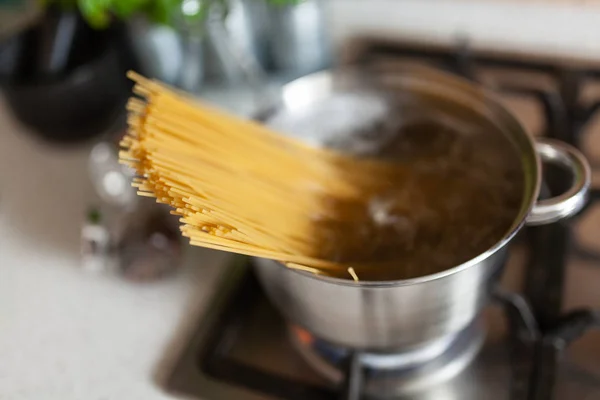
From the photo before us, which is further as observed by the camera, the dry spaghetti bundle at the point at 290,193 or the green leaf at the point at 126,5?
the green leaf at the point at 126,5

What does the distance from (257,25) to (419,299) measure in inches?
21.4

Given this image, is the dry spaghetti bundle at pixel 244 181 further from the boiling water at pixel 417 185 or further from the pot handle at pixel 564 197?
the pot handle at pixel 564 197

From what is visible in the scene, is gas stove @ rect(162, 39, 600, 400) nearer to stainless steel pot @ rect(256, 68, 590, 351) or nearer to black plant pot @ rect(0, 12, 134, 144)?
stainless steel pot @ rect(256, 68, 590, 351)

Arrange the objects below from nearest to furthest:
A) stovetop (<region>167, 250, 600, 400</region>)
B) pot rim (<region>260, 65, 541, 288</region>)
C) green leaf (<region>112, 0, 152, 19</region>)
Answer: pot rim (<region>260, 65, 541, 288</region>) < stovetop (<region>167, 250, 600, 400</region>) < green leaf (<region>112, 0, 152, 19</region>)

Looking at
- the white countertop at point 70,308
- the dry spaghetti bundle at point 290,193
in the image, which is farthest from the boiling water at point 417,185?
the white countertop at point 70,308

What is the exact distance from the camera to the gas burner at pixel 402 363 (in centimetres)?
62

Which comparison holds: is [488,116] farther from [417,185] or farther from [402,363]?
[402,363]

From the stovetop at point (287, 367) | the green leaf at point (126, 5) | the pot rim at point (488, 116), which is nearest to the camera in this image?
the pot rim at point (488, 116)

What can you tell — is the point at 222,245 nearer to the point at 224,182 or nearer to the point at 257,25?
the point at 224,182

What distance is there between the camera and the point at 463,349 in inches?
25.1

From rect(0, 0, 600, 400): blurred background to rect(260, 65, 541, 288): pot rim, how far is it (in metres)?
0.10

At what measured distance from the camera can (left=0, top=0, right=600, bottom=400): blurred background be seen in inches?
26.3

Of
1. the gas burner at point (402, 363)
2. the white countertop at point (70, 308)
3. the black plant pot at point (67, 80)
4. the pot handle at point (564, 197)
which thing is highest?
the black plant pot at point (67, 80)

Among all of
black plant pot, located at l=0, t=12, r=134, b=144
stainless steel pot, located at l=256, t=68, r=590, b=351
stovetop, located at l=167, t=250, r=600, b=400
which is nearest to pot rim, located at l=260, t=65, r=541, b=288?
stainless steel pot, located at l=256, t=68, r=590, b=351
